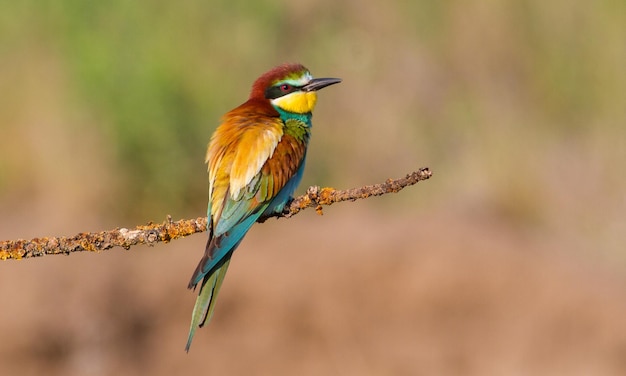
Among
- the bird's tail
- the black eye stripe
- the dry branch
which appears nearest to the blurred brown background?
the black eye stripe

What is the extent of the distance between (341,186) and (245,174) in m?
2.57

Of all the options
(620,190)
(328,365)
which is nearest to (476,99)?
(620,190)

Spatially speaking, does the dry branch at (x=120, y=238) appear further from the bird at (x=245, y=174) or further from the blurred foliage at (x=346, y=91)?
the blurred foliage at (x=346, y=91)

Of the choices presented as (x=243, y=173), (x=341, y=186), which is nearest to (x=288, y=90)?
(x=243, y=173)

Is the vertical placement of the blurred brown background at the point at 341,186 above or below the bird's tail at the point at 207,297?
below

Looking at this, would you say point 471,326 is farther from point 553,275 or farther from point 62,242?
point 62,242

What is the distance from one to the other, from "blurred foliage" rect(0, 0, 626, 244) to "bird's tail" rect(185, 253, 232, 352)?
2.47 metres

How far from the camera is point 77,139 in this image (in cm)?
527

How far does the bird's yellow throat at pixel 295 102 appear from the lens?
10.2 ft

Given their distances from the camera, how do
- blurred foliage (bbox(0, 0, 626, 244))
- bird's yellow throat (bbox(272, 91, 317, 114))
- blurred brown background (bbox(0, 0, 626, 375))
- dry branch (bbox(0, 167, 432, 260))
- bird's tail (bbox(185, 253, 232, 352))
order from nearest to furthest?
dry branch (bbox(0, 167, 432, 260)) → bird's tail (bbox(185, 253, 232, 352)) → bird's yellow throat (bbox(272, 91, 317, 114)) → blurred brown background (bbox(0, 0, 626, 375)) → blurred foliage (bbox(0, 0, 626, 244))

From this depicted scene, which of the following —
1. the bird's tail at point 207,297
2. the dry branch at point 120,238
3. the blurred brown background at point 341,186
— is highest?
the dry branch at point 120,238

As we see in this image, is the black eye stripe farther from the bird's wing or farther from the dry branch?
the dry branch

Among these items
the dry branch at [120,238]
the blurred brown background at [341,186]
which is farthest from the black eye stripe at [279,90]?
the blurred brown background at [341,186]

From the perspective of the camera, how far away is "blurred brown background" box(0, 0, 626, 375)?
5.09 meters
